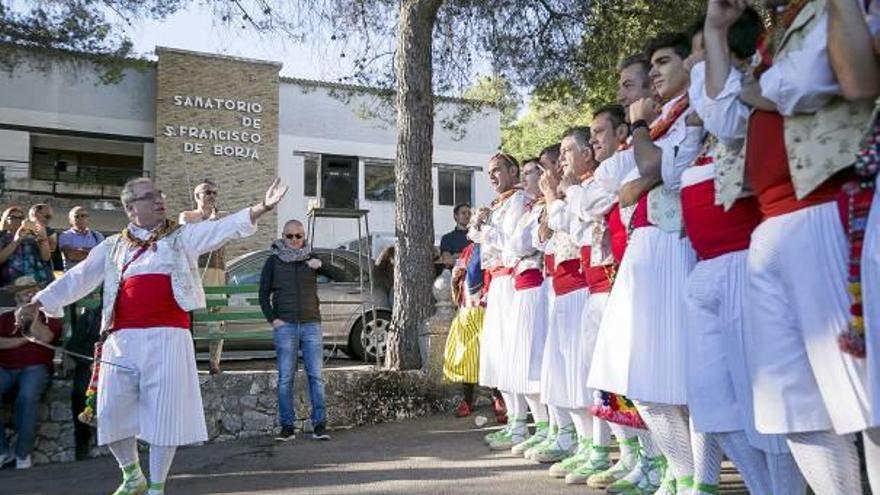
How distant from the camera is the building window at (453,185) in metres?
28.7

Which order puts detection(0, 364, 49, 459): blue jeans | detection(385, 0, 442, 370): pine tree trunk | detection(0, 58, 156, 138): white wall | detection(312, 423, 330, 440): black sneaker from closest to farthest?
detection(0, 364, 49, 459): blue jeans, detection(312, 423, 330, 440): black sneaker, detection(385, 0, 442, 370): pine tree trunk, detection(0, 58, 156, 138): white wall

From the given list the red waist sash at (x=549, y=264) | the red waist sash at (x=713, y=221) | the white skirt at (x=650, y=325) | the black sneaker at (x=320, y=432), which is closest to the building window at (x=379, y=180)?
the black sneaker at (x=320, y=432)

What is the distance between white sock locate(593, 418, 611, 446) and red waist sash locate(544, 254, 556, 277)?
3.36ft

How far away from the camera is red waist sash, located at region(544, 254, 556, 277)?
18.4 ft

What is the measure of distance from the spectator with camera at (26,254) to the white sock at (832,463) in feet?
23.6

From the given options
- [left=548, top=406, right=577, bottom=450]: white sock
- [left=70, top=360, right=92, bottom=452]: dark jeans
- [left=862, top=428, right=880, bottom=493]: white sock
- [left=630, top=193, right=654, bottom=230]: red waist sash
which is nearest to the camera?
[left=862, top=428, right=880, bottom=493]: white sock

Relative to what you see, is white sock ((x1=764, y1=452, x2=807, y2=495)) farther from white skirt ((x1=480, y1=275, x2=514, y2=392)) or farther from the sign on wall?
the sign on wall

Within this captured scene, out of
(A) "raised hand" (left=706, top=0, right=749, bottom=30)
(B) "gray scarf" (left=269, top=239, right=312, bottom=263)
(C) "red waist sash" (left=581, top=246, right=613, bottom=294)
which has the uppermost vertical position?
(A) "raised hand" (left=706, top=0, right=749, bottom=30)

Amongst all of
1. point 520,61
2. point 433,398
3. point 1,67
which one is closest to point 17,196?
point 1,67

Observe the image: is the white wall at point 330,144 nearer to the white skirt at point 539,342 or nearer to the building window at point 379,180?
the building window at point 379,180

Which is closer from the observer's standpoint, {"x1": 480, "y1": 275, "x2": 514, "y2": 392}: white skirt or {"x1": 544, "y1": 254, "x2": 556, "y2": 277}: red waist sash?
{"x1": 544, "y1": 254, "x2": 556, "y2": 277}: red waist sash

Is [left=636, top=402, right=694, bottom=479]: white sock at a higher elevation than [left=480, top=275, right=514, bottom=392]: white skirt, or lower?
lower

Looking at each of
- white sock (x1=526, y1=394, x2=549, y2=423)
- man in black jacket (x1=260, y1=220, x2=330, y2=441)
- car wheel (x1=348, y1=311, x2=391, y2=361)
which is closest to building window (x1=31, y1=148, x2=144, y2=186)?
car wheel (x1=348, y1=311, x2=391, y2=361)

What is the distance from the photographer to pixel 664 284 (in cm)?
364
